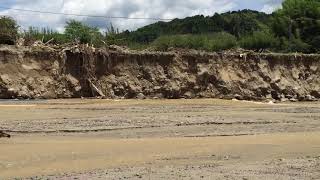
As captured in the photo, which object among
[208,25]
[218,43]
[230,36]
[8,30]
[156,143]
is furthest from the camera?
[208,25]

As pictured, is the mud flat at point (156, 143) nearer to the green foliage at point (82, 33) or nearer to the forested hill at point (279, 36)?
the green foliage at point (82, 33)

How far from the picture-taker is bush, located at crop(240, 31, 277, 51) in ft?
173

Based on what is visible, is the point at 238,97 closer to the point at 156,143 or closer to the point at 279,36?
the point at 279,36

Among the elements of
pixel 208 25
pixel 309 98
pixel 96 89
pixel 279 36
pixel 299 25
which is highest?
pixel 208 25

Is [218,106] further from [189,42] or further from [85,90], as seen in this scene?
[189,42]

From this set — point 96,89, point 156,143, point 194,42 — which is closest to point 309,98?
point 194,42

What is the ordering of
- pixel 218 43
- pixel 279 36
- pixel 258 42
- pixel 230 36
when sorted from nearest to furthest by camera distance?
pixel 218 43, pixel 258 42, pixel 230 36, pixel 279 36

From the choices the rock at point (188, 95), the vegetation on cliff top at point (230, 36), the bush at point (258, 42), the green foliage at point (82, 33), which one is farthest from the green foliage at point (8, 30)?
the bush at point (258, 42)

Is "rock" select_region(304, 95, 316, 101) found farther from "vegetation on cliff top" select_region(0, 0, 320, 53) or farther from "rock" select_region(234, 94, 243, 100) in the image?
"vegetation on cliff top" select_region(0, 0, 320, 53)

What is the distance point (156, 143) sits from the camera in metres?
16.1

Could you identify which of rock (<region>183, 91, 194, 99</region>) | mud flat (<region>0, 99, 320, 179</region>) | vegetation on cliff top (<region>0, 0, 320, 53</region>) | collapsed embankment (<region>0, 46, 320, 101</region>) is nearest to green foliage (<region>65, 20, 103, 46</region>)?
vegetation on cliff top (<region>0, 0, 320, 53</region>)

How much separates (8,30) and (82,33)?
22.9 ft

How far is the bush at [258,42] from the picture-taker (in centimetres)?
5262

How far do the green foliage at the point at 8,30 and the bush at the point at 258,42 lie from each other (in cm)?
2174
